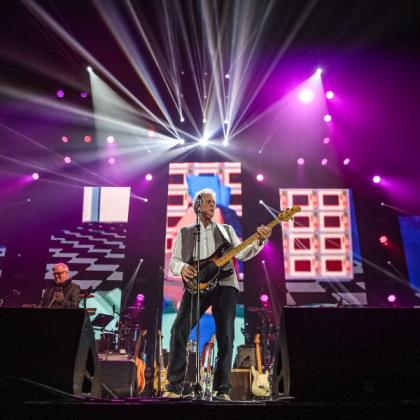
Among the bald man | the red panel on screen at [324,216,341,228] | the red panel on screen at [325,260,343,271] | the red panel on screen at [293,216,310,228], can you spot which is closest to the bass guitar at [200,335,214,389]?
the bald man

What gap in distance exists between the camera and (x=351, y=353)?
88.0 inches

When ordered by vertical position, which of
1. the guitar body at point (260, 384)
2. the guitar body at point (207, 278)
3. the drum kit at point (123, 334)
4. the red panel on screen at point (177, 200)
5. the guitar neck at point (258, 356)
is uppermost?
the red panel on screen at point (177, 200)

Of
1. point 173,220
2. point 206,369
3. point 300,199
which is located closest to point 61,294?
point 206,369

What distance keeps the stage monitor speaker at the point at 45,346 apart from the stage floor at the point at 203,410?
0.29 meters

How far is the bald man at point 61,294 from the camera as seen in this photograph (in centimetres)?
604

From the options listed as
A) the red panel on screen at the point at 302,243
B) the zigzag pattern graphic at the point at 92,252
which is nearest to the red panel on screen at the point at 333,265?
the red panel on screen at the point at 302,243

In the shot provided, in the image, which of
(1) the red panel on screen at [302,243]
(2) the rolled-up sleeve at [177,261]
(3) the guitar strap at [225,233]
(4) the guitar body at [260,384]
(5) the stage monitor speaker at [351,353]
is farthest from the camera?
(1) the red panel on screen at [302,243]

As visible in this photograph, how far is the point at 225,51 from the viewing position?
8125 millimetres

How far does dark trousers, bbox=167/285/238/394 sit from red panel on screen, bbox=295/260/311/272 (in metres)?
5.28

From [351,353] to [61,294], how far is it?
483 cm

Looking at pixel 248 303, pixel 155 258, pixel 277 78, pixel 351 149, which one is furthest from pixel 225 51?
pixel 248 303

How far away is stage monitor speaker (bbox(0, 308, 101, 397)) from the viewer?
2.19 metres

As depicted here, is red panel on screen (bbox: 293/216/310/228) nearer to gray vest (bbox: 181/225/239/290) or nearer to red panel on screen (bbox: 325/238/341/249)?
red panel on screen (bbox: 325/238/341/249)

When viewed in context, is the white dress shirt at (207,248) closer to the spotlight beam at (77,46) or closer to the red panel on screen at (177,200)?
the red panel on screen at (177,200)
